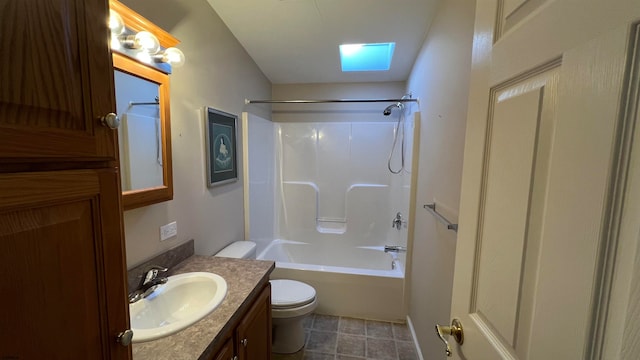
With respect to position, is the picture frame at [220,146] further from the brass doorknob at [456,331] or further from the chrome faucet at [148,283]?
the brass doorknob at [456,331]

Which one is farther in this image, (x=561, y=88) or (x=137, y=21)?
(x=137, y=21)

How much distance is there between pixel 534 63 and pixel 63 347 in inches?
41.2

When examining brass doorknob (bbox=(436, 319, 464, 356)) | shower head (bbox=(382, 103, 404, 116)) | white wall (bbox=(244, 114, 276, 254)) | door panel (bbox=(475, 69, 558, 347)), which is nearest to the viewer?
door panel (bbox=(475, 69, 558, 347))

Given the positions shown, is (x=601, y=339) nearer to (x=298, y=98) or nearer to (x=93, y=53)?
(x=93, y=53)

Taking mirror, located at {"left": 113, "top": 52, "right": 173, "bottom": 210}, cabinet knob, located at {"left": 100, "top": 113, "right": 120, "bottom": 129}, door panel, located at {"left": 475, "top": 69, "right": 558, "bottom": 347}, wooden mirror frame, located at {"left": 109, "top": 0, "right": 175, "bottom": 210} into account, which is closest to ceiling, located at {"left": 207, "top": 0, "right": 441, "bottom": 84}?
wooden mirror frame, located at {"left": 109, "top": 0, "right": 175, "bottom": 210}

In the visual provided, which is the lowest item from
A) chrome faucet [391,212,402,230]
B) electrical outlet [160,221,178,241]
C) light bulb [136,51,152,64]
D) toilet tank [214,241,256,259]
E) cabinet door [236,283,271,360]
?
cabinet door [236,283,271,360]

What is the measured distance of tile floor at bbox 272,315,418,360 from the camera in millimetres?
1975

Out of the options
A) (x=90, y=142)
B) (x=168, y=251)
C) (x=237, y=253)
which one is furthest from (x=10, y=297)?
(x=237, y=253)

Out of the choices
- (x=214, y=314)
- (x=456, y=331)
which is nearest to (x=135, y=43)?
(x=214, y=314)

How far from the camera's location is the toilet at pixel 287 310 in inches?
73.8

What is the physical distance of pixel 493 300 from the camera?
607 millimetres

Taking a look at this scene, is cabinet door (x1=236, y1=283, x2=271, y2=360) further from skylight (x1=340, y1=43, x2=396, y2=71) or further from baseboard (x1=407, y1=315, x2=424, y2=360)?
skylight (x1=340, y1=43, x2=396, y2=71)

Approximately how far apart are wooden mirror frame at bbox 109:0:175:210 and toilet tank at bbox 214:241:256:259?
0.75 meters

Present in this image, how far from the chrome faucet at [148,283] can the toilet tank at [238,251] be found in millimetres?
707
